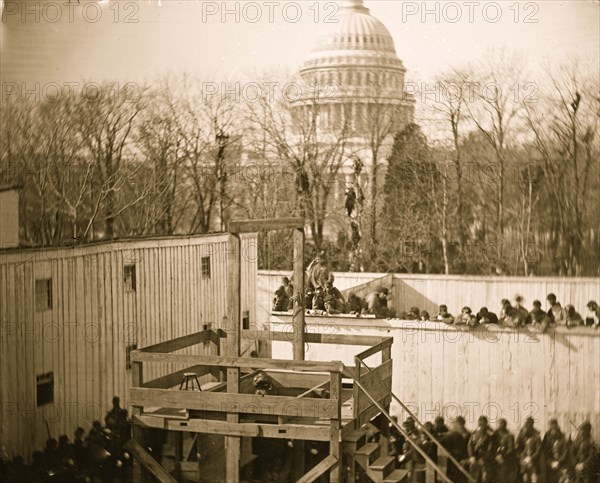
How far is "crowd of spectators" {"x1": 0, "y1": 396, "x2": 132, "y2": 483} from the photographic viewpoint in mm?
8906

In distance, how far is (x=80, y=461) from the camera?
9.09m

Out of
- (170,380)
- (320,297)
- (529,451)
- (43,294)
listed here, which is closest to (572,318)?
(529,451)

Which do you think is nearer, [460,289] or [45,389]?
[45,389]

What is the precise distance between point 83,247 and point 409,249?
218 inches

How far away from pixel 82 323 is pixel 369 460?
3345 millimetres

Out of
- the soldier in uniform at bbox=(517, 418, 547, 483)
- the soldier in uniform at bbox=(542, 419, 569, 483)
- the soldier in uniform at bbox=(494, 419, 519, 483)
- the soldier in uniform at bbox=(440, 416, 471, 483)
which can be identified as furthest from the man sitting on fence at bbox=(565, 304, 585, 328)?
the soldier in uniform at bbox=(440, 416, 471, 483)

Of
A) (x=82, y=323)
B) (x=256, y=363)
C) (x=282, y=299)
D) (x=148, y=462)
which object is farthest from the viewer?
(x=282, y=299)

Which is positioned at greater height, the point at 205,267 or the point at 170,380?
the point at 205,267

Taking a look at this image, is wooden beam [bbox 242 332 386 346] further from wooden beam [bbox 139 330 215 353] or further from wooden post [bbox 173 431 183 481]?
wooden post [bbox 173 431 183 481]

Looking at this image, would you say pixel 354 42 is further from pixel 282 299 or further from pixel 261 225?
pixel 282 299

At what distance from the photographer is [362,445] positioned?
28.3ft

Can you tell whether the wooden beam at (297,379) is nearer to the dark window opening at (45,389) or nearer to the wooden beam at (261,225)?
the wooden beam at (261,225)

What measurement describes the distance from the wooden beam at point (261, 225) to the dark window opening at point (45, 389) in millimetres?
2812

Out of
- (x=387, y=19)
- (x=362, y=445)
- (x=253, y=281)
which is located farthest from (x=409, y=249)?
(x=362, y=445)
